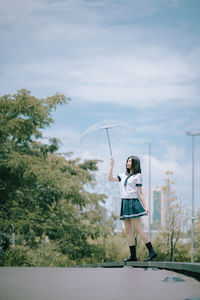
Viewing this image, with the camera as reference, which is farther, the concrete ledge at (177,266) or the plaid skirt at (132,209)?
the plaid skirt at (132,209)

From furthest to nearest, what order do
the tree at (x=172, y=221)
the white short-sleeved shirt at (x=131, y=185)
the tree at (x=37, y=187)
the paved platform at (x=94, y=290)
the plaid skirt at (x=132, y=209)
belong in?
the tree at (x=172, y=221) → the tree at (x=37, y=187) → the white short-sleeved shirt at (x=131, y=185) → the plaid skirt at (x=132, y=209) → the paved platform at (x=94, y=290)

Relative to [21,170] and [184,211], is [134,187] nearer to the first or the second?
[21,170]

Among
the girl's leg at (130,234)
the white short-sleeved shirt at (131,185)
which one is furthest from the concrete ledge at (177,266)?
the white short-sleeved shirt at (131,185)

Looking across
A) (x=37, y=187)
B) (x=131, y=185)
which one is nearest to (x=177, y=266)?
(x=131, y=185)

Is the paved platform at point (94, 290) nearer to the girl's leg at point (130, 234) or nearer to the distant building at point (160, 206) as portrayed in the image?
the girl's leg at point (130, 234)

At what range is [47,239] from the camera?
70.2ft

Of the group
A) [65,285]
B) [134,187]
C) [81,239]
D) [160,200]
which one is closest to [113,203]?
[160,200]

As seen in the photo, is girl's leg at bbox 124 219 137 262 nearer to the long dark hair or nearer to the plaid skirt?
the plaid skirt

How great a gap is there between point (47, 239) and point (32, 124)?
5177mm

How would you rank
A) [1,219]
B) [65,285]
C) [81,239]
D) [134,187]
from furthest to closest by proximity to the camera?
1. [81,239]
2. [1,219]
3. [134,187]
4. [65,285]

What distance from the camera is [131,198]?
8.05 m

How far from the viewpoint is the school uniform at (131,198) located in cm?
795

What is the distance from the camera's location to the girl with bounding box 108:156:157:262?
26.1 feet

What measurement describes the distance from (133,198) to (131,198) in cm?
3
